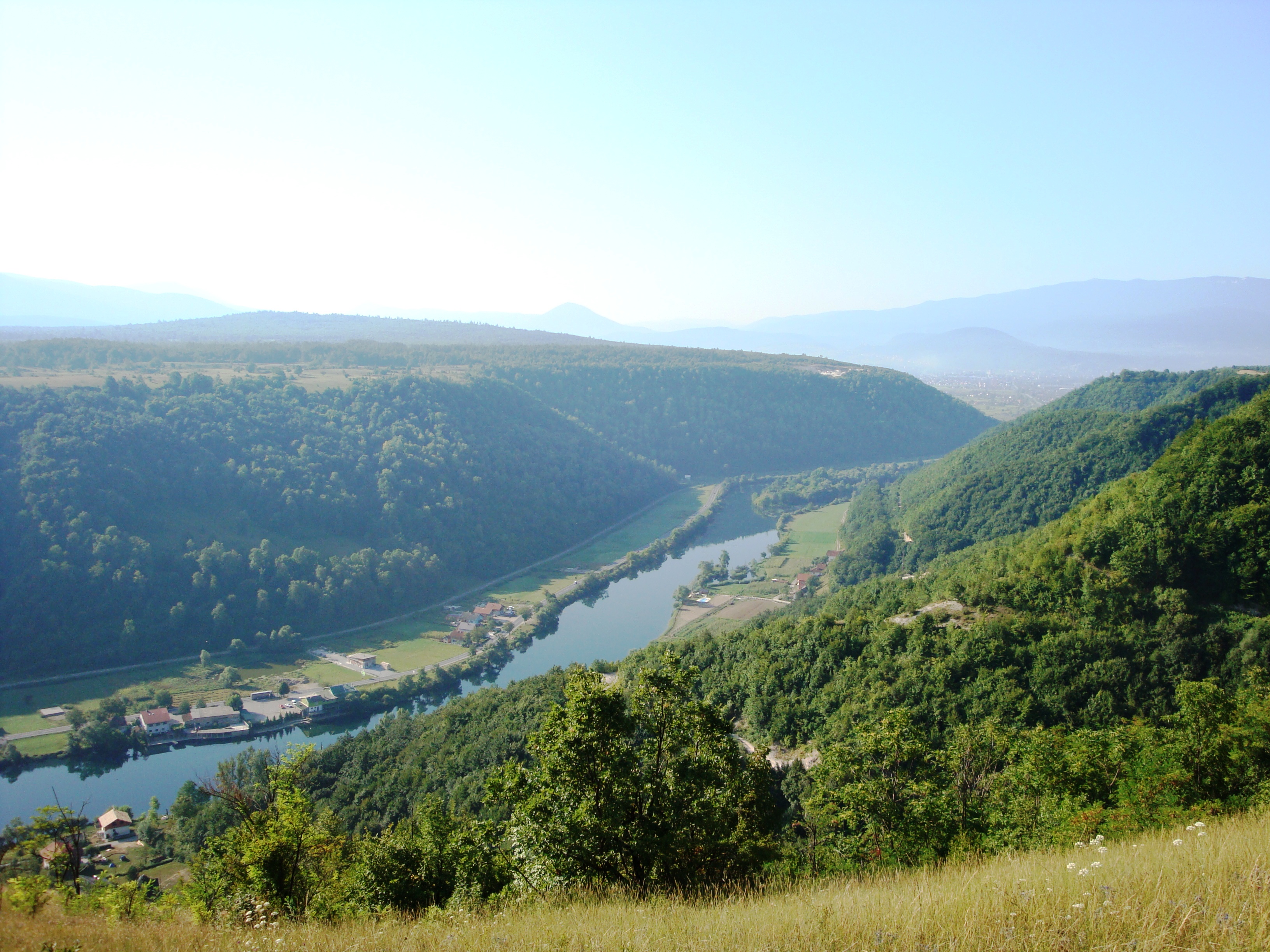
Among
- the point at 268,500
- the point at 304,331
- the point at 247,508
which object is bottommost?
the point at 247,508

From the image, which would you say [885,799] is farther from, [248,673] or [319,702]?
[248,673]

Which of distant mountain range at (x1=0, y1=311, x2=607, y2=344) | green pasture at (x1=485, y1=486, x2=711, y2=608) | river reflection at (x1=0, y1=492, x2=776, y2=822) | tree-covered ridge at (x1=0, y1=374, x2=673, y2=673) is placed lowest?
river reflection at (x1=0, y1=492, x2=776, y2=822)

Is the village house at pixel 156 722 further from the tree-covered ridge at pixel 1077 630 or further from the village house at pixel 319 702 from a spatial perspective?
the tree-covered ridge at pixel 1077 630

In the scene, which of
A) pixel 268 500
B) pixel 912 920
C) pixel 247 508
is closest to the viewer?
pixel 912 920

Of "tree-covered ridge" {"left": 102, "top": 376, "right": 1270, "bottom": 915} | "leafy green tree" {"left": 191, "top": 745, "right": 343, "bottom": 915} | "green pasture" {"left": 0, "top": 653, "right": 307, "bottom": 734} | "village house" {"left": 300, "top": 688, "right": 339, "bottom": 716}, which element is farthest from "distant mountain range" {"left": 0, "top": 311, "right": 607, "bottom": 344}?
"leafy green tree" {"left": 191, "top": 745, "right": 343, "bottom": 915}

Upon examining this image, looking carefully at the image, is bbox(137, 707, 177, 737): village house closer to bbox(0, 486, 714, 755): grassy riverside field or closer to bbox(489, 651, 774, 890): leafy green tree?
bbox(0, 486, 714, 755): grassy riverside field

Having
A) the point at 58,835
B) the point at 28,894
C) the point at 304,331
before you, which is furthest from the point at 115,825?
the point at 304,331
